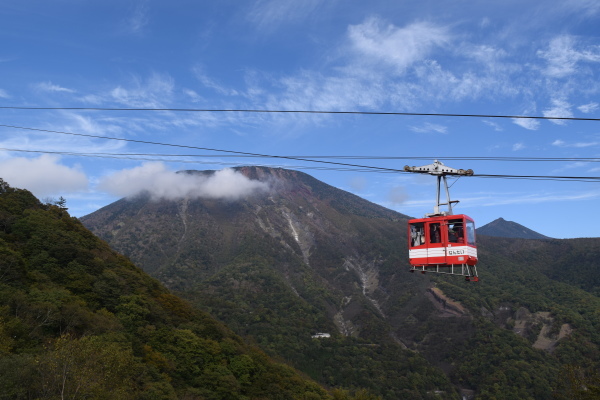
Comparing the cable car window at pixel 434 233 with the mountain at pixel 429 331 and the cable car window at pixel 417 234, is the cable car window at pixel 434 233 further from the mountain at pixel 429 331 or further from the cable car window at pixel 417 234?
the mountain at pixel 429 331

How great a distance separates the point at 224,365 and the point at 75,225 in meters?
29.4

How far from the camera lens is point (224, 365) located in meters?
51.0

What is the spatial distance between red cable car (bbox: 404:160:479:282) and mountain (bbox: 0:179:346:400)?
1896 cm

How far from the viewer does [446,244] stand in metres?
20.5

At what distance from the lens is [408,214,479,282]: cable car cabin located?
2016 cm

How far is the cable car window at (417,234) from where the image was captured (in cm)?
2161

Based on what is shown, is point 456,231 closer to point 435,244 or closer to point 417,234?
point 435,244

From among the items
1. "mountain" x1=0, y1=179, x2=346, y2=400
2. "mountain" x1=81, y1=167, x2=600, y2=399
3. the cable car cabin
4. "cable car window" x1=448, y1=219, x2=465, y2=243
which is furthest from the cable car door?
"mountain" x1=81, y1=167, x2=600, y2=399

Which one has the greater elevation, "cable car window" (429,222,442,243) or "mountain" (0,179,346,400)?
"cable car window" (429,222,442,243)

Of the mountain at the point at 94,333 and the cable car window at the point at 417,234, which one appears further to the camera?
the mountain at the point at 94,333

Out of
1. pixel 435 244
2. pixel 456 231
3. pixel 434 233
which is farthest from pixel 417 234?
pixel 456 231

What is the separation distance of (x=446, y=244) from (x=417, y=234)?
1.76 metres

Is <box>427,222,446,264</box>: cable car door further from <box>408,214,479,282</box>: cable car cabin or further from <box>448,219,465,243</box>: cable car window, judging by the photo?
<box>448,219,465,243</box>: cable car window

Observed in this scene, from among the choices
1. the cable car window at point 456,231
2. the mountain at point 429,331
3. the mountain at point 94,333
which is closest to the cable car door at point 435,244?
the cable car window at point 456,231
